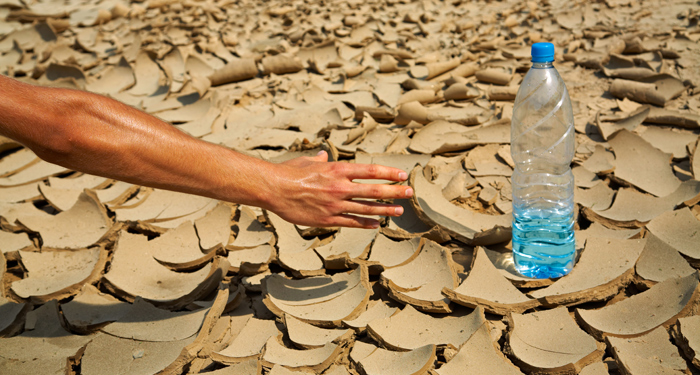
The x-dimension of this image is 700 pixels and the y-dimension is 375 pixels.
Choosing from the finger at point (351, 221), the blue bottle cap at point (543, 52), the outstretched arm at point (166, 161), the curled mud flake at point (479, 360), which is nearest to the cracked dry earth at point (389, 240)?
the curled mud flake at point (479, 360)

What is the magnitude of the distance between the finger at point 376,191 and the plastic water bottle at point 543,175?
464 mm

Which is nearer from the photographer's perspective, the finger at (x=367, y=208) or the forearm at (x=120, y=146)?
the forearm at (x=120, y=146)

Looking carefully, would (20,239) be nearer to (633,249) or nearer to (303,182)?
(303,182)

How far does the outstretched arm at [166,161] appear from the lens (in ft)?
3.68

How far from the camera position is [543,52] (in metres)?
1.35

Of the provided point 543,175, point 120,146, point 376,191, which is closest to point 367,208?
point 376,191

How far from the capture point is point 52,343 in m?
1.42

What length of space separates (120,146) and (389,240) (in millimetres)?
848

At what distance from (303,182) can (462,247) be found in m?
0.63

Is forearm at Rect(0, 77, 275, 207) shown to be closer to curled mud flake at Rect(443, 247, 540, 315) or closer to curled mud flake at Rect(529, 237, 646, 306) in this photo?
curled mud flake at Rect(443, 247, 540, 315)

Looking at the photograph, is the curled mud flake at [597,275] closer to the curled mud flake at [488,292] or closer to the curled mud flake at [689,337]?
the curled mud flake at [488,292]

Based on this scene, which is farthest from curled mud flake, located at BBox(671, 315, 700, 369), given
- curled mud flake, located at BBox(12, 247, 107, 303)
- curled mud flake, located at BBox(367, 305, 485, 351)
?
curled mud flake, located at BBox(12, 247, 107, 303)

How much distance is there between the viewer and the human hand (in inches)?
51.5

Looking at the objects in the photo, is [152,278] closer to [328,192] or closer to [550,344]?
[328,192]
